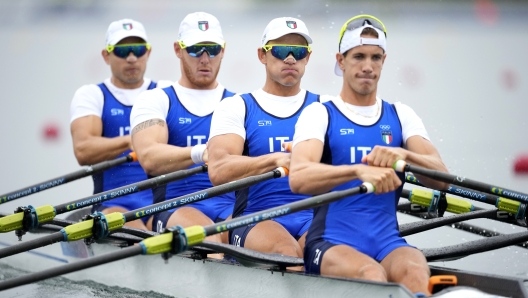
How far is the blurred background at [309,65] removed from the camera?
1203 centimetres

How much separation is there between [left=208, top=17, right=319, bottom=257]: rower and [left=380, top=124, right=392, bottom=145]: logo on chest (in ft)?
2.13

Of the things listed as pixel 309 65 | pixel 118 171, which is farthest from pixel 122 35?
pixel 309 65

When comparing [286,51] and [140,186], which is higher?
[286,51]

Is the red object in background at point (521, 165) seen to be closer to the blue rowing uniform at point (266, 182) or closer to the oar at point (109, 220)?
the blue rowing uniform at point (266, 182)

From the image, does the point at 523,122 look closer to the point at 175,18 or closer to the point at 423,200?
the point at 175,18

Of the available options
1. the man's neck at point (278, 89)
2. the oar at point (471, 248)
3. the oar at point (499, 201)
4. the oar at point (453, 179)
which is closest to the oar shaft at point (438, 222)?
the oar at point (499, 201)

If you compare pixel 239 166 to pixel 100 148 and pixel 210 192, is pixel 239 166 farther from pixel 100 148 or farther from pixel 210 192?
pixel 100 148

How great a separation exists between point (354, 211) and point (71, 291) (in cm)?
261

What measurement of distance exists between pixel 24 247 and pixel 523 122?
28.2 feet

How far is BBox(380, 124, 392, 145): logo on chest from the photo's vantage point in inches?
198

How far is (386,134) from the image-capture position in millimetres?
5055

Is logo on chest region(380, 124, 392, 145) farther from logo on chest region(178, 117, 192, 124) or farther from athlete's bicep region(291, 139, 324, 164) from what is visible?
logo on chest region(178, 117, 192, 124)

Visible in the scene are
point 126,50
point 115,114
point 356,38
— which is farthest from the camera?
point 126,50

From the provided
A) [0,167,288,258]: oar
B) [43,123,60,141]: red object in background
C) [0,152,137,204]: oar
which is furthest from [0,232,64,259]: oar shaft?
[43,123,60,141]: red object in background
